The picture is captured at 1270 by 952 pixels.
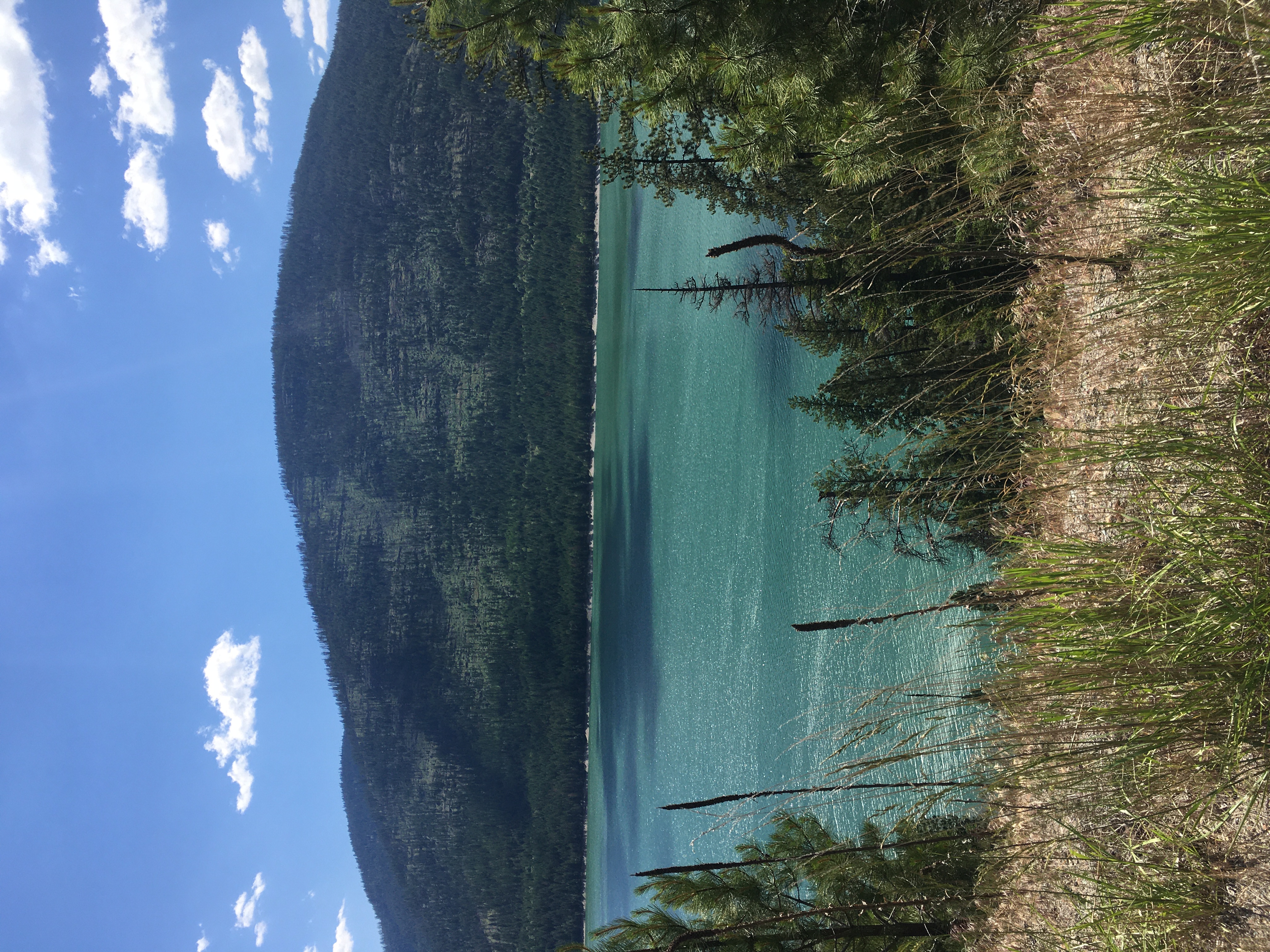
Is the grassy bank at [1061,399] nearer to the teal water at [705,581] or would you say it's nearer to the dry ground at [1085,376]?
the dry ground at [1085,376]

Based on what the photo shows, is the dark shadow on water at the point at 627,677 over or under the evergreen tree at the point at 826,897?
under

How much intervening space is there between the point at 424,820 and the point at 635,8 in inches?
2868

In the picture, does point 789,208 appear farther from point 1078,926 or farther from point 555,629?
point 555,629

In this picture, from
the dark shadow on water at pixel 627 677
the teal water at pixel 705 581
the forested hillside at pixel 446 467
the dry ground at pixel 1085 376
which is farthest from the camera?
the forested hillside at pixel 446 467

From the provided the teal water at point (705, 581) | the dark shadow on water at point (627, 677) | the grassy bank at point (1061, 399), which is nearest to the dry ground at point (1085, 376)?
the grassy bank at point (1061, 399)

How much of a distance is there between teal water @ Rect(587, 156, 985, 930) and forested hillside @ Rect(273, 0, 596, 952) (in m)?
7.15

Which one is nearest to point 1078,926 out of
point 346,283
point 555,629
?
point 555,629

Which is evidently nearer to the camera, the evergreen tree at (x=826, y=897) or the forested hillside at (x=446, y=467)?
the evergreen tree at (x=826, y=897)

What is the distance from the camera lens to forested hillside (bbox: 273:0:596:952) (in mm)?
53594

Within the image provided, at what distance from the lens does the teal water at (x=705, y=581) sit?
15133mm

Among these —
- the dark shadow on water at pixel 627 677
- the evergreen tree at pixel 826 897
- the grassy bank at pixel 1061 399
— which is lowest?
the dark shadow on water at pixel 627 677

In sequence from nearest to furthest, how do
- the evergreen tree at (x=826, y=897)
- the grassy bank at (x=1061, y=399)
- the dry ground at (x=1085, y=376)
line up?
the grassy bank at (x=1061, y=399) → the dry ground at (x=1085, y=376) → the evergreen tree at (x=826, y=897)

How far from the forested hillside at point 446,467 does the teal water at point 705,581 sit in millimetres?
7148

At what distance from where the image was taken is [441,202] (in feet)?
257
